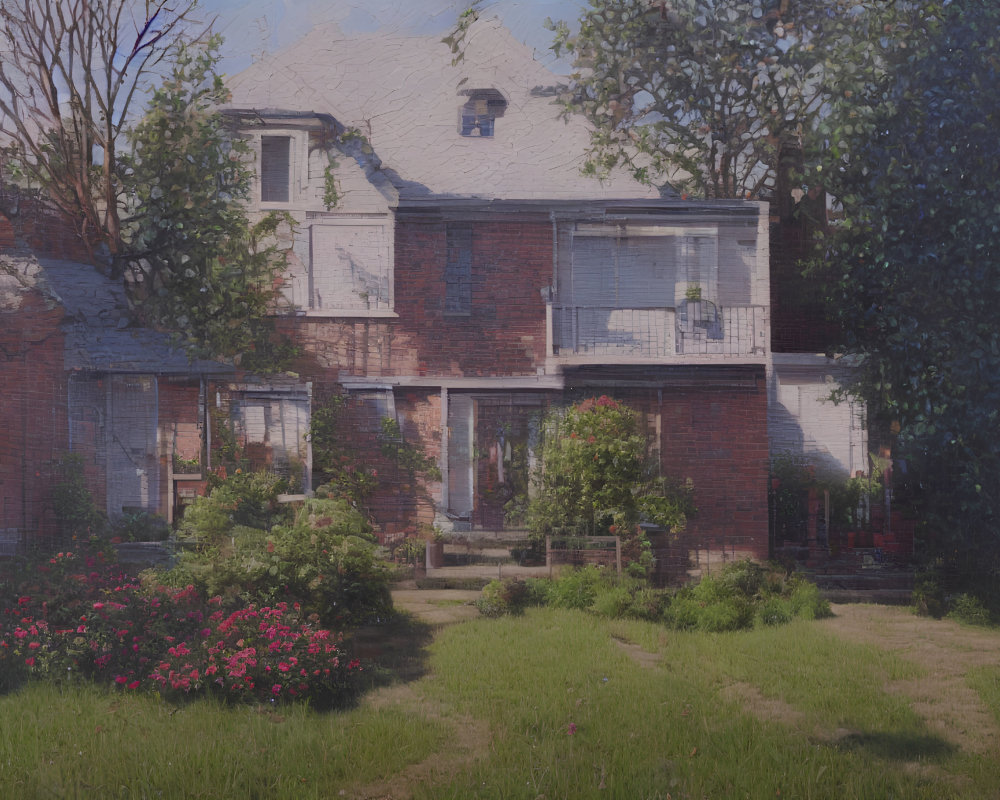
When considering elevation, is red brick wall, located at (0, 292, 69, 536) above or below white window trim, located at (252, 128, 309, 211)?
below

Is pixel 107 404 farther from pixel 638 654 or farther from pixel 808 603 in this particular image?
pixel 808 603

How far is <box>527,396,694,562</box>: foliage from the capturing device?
14.9 ft

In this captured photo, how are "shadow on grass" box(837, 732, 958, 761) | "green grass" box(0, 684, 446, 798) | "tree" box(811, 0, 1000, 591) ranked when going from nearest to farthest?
1. "green grass" box(0, 684, 446, 798)
2. "shadow on grass" box(837, 732, 958, 761)
3. "tree" box(811, 0, 1000, 591)

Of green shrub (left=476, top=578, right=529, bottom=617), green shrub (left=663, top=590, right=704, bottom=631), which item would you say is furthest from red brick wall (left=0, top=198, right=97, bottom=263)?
green shrub (left=663, top=590, right=704, bottom=631)

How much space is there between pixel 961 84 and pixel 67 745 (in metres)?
5.58

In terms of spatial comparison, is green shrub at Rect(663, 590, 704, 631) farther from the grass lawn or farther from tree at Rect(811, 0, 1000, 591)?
tree at Rect(811, 0, 1000, 591)

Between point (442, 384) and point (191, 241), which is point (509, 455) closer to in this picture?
point (442, 384)

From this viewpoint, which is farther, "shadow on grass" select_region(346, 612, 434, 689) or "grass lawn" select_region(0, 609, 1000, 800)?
"shadow on grass" select_region(346, 612, 434, 689)

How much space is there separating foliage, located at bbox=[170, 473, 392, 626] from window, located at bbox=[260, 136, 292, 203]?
4.78ft

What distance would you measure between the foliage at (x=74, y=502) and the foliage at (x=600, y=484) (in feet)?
7.68

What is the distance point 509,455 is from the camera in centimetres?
452

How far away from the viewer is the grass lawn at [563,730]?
12.4ft

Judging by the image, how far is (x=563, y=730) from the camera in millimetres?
4000

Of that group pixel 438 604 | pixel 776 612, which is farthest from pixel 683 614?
pixel 438 604
